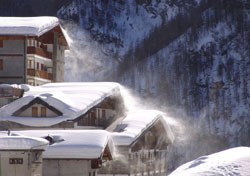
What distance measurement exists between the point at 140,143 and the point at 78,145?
16.6 metres

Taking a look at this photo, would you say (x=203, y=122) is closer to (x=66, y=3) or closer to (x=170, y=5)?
(x=170, y=5)

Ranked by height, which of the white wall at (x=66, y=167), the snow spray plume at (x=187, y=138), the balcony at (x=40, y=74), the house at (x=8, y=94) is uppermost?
the balcony at (x=40, y=74)

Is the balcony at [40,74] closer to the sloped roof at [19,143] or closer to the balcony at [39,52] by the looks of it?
the balcony at [39,52]

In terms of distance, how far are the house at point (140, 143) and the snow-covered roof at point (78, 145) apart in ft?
32.9

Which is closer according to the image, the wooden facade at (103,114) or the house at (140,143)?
the house at (140,143)

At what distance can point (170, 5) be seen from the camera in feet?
473

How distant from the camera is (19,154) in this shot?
2159cm

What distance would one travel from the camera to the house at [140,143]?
131 feet

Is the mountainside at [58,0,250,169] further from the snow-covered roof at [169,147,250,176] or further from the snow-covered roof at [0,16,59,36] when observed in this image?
the snow-covered roof at [169,147,250,176]

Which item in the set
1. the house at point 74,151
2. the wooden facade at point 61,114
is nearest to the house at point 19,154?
the house at point 74,151

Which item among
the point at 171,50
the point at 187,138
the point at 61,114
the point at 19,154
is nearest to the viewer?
the point at 19,154

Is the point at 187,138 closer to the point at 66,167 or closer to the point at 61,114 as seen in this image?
the point at 61,114

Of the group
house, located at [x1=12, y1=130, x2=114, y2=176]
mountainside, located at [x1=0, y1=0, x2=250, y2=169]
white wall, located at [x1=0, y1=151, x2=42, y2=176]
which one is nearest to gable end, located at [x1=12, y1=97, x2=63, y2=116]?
house, located at [x1=12, y1=130, x2=114, y2=176]

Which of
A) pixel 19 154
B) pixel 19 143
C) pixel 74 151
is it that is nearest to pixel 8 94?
pixel 74 151
